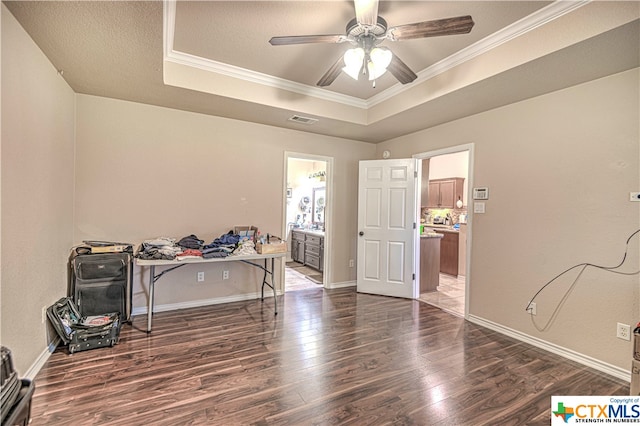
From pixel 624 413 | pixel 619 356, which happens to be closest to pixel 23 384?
pixel 624 413

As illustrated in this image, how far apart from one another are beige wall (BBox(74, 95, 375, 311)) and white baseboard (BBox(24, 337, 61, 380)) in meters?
0.87

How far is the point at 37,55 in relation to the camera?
2.14 meters

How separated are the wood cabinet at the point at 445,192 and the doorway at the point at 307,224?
2.51 m

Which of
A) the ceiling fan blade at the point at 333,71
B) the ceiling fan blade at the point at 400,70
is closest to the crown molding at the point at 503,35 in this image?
the ceiling fan blade at the point at 400,70

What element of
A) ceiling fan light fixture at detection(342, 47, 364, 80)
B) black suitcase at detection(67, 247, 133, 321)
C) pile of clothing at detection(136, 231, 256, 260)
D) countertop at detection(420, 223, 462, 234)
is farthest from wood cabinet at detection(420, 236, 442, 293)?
black suitcase at detection(67, 247, 133, 321)

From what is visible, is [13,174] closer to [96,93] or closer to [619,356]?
[96,93]

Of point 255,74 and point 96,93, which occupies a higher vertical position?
point 255,74

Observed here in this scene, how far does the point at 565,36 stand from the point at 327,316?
3.28 meters

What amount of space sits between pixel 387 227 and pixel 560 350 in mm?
2311

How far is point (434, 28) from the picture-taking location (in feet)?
6.00

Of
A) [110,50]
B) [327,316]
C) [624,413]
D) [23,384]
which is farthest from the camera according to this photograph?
[327,316]

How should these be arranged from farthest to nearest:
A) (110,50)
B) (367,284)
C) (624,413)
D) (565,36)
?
(367,284) → (110,50) → (565,36) → (624,413)

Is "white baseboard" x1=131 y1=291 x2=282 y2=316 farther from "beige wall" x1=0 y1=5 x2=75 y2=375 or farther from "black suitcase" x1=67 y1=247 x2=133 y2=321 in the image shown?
"beige wall" x1=0 y1=5 x2=75 y2=375

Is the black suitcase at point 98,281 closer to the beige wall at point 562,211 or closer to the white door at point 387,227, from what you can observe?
the white door at point 387,227
